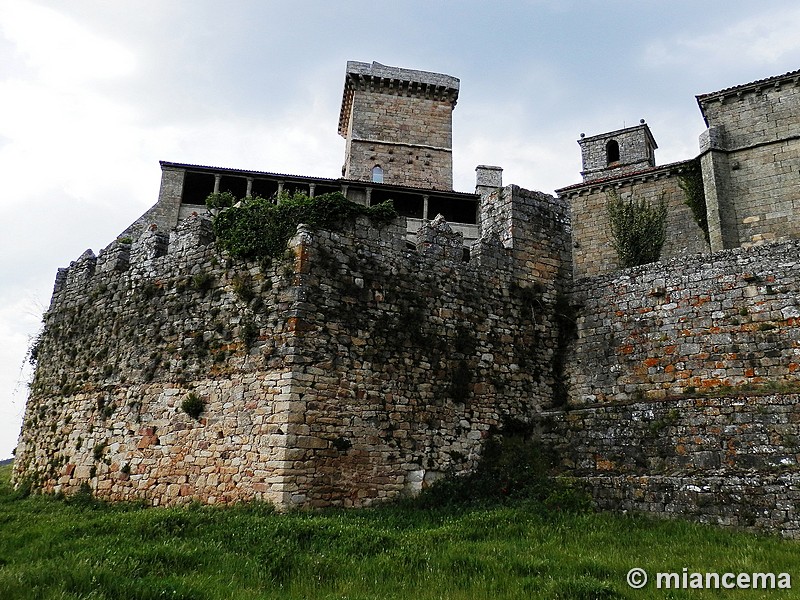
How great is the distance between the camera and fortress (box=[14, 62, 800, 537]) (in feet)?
34.8

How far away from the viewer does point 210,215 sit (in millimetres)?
13547

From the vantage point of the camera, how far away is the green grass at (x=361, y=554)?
22.2 feet

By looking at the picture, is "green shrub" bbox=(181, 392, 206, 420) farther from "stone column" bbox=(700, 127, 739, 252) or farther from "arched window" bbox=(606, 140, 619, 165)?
"arched window" bbox=(606, 140, 619, 165)

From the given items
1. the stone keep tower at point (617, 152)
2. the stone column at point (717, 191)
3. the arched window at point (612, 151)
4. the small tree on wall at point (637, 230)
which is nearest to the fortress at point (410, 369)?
the small tree on wall at point (637, 230)

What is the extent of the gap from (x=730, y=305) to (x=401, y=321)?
6.46 metres

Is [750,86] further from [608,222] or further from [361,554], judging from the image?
[361,554]

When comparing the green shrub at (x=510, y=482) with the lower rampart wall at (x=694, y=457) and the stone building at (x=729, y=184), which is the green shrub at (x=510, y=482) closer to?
the lower rampart wall at (x=694, y=457)

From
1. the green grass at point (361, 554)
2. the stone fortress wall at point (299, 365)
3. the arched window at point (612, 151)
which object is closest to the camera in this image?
the green grass at point (361, 554)

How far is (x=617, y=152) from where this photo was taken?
36.4 meters

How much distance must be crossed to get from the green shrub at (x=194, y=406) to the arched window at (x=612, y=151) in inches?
1206

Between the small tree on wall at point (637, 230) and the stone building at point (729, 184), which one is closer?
the stone building at point (729, 184)

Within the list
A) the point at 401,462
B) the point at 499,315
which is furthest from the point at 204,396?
the point at 499,315

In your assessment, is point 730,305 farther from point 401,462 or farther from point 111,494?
point 111,494

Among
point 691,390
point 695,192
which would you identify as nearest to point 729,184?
point 695,192
